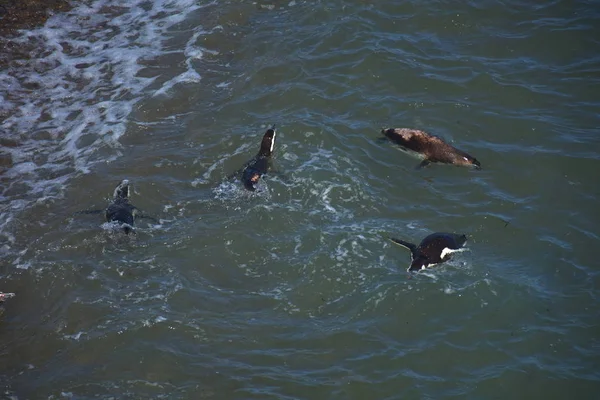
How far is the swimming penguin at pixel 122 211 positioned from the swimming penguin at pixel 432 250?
4563mm

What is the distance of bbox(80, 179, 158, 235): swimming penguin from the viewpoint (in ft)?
37.4

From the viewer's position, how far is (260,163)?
1227 cm

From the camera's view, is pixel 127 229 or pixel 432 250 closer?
pixel 432 250

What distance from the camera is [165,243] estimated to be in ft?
36.7

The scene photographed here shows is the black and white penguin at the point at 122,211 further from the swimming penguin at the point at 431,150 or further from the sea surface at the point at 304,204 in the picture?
the swimming penguin at the point at 431,150

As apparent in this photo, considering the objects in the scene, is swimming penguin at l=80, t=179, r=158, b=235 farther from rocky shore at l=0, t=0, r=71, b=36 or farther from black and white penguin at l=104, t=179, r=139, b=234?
rocky shore at l=0, t=0, r=71, b=36

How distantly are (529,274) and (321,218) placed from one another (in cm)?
348

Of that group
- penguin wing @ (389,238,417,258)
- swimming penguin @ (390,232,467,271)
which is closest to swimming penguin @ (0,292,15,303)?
penguin wing @ (389,238,417,258)

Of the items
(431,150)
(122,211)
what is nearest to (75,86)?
(122,211)

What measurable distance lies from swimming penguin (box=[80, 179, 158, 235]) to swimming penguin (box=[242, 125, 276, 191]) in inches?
70.0

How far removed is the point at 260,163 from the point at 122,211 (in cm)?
261

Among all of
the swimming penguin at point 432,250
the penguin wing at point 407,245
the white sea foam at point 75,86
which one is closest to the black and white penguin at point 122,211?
the white sea foam at point 75,86

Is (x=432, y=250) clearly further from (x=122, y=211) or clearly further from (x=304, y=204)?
(x=122, y=211)

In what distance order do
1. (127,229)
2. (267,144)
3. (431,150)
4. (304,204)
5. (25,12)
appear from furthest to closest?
(25,12), (267,144), (431,150), (304,204), (127,229)
